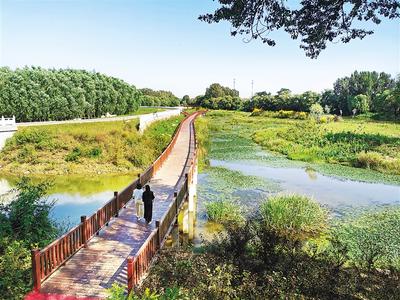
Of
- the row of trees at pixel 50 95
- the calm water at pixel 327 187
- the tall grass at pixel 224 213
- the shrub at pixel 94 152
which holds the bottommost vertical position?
the calm water at pixel 327 187

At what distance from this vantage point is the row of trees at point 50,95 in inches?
1587

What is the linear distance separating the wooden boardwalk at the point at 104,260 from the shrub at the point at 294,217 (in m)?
4.83

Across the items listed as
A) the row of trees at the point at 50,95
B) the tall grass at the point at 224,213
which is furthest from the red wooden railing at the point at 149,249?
the row of trees at the point at 50,95

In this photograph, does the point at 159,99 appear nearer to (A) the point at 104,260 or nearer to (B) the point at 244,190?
(B) the point at 244,190

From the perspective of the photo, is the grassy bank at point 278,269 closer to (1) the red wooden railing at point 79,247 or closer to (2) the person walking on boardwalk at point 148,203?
(1) the red wooden railing at point 79,247

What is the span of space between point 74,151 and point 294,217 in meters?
20.5

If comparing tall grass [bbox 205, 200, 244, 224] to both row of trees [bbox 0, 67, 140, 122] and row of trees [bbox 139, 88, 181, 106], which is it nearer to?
row of trees [bbox 0, 67, 140, 122]

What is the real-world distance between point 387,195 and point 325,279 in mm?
16773

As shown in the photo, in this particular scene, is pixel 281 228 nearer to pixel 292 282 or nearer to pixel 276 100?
pixel 292 282

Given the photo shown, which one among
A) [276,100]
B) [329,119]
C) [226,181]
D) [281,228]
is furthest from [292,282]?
→ [276,100]

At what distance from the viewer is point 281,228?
52.8ft

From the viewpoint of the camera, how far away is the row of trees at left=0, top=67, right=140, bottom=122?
4031 cm

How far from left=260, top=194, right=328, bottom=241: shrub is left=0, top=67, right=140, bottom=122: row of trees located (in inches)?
1276

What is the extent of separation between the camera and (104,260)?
9.77 meters
